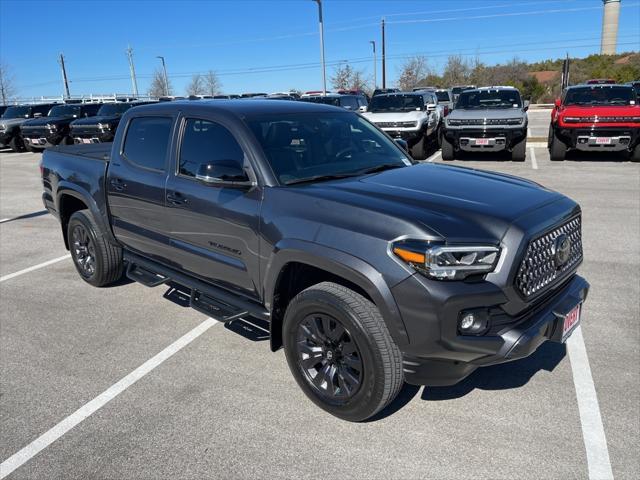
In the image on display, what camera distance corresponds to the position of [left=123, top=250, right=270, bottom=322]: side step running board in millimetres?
3564

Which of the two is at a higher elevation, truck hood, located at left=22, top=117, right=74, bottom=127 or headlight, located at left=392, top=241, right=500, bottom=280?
truck hood, located at left=22, top=117, right=74, bottom=127

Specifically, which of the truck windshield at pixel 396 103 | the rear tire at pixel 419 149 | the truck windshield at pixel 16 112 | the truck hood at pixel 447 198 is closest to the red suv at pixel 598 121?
the rear tire at pixel 419 149

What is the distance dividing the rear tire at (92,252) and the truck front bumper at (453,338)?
137 inches

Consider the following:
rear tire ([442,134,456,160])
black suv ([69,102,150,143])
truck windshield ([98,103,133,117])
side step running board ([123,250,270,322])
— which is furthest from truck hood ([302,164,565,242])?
truck windshield ([98,103,133,117])

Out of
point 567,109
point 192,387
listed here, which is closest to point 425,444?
point 192,387

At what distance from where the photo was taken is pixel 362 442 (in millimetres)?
2867

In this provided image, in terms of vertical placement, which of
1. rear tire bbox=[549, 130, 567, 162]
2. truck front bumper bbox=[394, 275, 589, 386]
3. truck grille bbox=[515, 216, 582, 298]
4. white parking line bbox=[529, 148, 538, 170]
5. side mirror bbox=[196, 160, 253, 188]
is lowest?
white parking line bbox=[529, 148, 538, 170]

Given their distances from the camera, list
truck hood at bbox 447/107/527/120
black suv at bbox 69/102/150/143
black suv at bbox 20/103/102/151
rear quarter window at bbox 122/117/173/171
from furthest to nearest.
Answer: black suv at bbox 20/103/102/151 → black suv at bbox 69/102/150/143 → truck hood at bbox 447/107/527/120 → rear quarter window at bbox 122/117/173/171

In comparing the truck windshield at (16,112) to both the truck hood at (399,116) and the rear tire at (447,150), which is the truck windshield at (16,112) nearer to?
the truck hood at (399,116)

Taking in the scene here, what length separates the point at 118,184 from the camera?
4.56m

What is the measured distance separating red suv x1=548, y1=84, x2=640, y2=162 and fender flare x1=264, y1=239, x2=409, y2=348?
11565mm

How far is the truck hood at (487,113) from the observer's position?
1280cm

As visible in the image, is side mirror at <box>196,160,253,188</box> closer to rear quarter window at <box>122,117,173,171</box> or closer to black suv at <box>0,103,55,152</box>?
rear quarter window at <box>122,117,173,171</box>

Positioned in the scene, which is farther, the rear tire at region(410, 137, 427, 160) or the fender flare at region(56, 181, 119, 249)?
the rear tire at region(410, 137, 427, 160)
